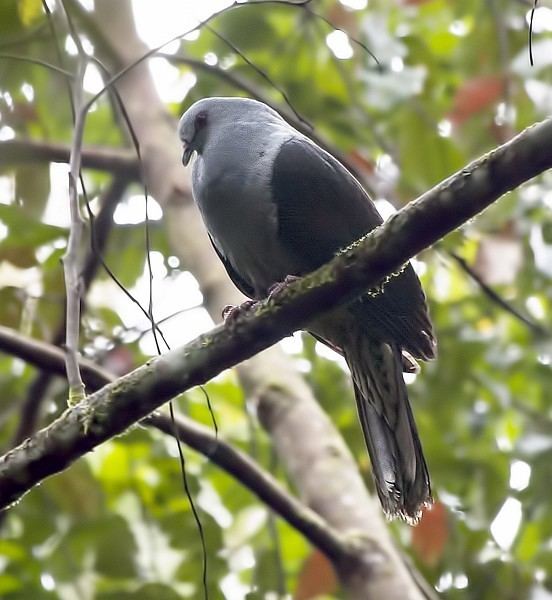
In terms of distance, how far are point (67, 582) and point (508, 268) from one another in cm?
240

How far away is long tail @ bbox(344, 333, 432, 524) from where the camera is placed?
3.24 meters

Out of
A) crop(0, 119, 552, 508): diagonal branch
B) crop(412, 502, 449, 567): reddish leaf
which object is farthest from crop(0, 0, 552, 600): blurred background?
crop(0, 119, 552, 508): diagonal branch

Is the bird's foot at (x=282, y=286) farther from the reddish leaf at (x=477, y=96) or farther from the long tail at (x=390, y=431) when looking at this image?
the reddish leaf at (x=477, y=96)

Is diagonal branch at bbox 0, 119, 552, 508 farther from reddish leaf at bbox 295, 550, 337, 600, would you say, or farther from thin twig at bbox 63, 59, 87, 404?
reddish leaf at bbox 295, 550, 337, 600

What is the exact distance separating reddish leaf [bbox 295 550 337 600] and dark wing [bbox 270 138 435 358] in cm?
98

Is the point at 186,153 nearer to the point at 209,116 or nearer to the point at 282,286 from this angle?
the point at 209,116

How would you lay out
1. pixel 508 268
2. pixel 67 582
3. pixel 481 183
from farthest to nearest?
pixel 508 268 < pixel 67 582 < pixel 481 183

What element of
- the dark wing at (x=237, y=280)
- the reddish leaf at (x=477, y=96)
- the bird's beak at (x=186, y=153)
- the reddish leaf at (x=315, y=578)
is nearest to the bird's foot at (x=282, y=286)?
the dark wing at (x=237, y=280)

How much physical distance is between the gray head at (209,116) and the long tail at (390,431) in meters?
1.00

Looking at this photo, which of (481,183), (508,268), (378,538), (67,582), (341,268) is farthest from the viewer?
(508,268)

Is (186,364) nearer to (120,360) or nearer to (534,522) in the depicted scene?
(120,360)

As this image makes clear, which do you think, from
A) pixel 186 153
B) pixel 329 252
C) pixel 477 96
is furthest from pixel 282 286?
pixel 477 96

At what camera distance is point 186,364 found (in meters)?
2.10

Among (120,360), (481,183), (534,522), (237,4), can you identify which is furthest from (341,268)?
(534,522)
